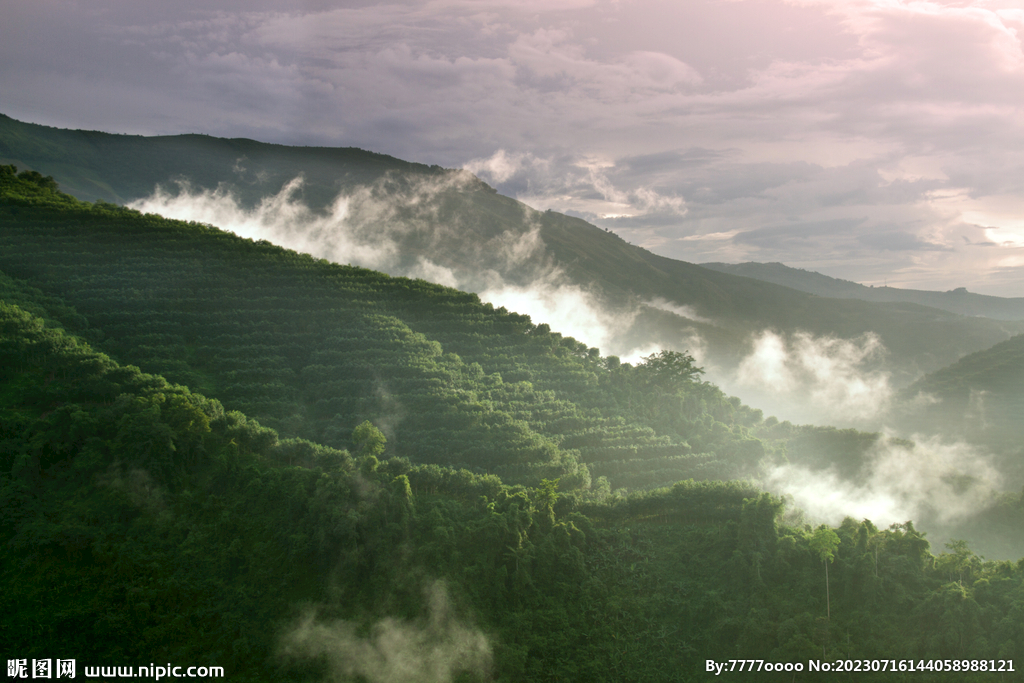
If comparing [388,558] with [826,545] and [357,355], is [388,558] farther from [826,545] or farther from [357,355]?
[357,355]

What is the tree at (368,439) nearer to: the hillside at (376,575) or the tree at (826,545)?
the hillside at (376,575)

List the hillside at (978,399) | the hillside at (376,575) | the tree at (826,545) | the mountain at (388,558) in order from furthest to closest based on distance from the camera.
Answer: the hillside at (978,399) < the tree at (826,545) < the mountain at (388,558) < the hillside at (376,575)

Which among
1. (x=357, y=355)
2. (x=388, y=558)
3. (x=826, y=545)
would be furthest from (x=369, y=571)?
(x=357, y=355)

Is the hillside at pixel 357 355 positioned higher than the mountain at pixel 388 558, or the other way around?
the hillside at pixel 357 355

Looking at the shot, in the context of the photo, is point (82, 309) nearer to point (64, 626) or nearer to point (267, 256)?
point (267, 256)

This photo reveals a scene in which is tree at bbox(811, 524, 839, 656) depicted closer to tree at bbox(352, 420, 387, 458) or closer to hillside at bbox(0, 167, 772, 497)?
hillside at bbox(0, 167, 772, 497)

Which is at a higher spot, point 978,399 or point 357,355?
point 978,399

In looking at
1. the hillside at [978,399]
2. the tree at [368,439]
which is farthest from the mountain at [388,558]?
the hillside at [978,399]

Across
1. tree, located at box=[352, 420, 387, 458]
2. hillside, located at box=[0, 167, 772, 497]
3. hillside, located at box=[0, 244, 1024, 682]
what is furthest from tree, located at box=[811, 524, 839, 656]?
tree, located at box=[352, 420, 387, 458]

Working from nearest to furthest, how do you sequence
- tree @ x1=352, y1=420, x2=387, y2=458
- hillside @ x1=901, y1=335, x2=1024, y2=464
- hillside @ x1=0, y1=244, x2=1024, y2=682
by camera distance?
hillside @ x1=0, y1=244, x2=1024, y2=682 → tree @ x1=352, y1=420, x2=387, y2=458 → hillside @ x1=901, y1=335, x2=1024, y2=464

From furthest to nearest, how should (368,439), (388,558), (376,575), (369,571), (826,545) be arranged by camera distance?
1. (368,439)
2. (826,545)
3. (388,558)
4. (369,571)
5. (376,575)

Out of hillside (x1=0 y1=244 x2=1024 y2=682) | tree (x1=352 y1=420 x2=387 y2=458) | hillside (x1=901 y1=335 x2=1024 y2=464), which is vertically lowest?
hillside (x1=0 y1=244 x2=1024 y2=682)

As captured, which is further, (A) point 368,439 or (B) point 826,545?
(A) point 368,439
